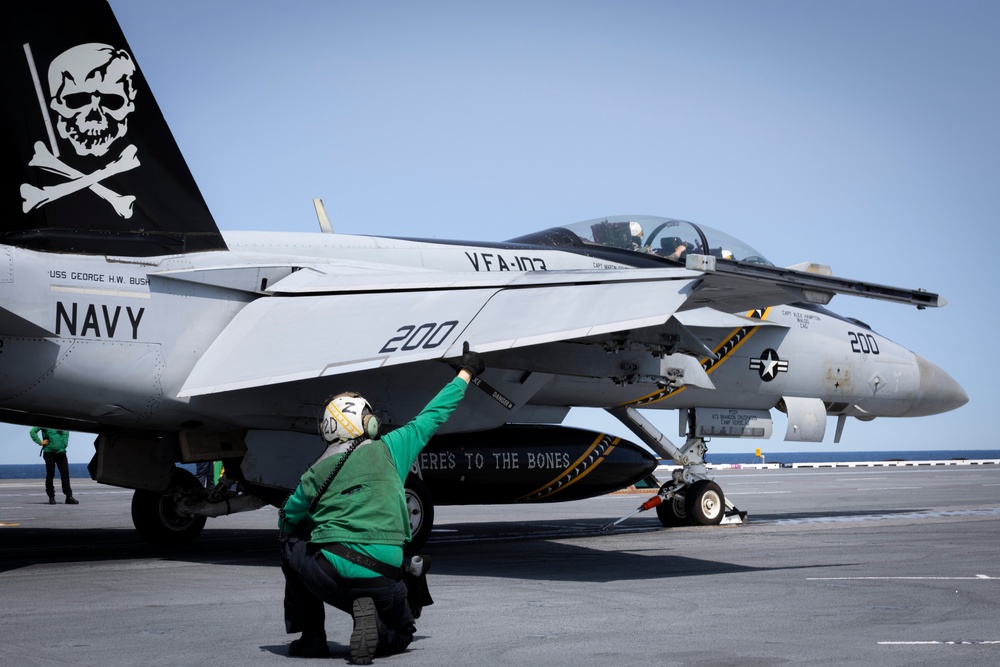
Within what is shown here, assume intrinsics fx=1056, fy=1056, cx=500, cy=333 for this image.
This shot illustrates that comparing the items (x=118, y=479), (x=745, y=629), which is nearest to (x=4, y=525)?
(x=118, y=479)

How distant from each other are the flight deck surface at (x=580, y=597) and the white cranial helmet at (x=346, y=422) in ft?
3.89

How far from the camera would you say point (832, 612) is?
22.4 ft

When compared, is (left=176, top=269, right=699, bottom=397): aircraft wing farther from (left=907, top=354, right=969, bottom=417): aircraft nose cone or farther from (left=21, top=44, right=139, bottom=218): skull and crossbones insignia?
(left=907, top=354, right=969, bottom=417): aircraft nose cone

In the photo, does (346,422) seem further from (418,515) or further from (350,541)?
(418,515)

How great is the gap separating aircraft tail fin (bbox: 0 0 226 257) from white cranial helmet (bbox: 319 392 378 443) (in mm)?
5013

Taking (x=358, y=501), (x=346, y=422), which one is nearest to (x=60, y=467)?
(x=346, y=422)

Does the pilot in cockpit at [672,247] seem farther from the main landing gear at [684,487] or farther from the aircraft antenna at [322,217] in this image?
the aircraft antenna at [322,217]

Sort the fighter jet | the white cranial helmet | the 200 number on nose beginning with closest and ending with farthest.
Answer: the white cranial helmet
the 200 number on nose
the fighter jet

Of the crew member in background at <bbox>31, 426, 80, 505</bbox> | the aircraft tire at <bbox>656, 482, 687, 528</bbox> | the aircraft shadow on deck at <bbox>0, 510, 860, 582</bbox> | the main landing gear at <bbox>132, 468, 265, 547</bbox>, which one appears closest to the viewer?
the aircraft shadow on deck at <bbox>0, 510, 860, 582</bbox>

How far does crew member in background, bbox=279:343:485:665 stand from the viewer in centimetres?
550

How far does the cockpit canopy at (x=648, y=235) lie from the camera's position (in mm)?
13977

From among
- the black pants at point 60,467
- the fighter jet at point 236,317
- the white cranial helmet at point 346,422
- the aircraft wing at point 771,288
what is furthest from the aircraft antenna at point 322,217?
the black pants at point 60,467

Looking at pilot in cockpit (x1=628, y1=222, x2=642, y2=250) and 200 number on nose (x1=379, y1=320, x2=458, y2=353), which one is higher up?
pilot in cockpit (x1=628, y1=222, x2=642, y2=250)

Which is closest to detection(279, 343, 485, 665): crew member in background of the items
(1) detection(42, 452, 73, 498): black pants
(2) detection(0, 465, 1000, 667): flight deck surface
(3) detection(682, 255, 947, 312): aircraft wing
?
(2) detection(0, 465, 1000, 667): flight deck surface
